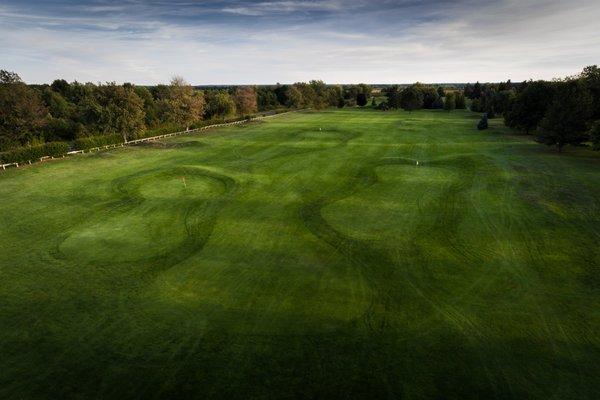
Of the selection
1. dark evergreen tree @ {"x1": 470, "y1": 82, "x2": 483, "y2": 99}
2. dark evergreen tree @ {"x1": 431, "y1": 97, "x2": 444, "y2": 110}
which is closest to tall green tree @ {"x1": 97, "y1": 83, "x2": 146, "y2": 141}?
dark evergreen tree @ {"x1": 431, "y1": 97, "x2": 444, "y2": 110}

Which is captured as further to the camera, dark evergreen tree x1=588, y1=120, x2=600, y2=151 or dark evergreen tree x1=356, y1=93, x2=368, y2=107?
dark evergreen tree x1=356, y1=93, x2=368, y2=107

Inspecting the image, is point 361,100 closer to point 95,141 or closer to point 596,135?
point 596,135

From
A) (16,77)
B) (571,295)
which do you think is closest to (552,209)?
(571,295)

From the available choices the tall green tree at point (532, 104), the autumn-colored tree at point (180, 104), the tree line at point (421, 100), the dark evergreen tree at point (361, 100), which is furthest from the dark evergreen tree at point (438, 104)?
the autumn-colored tree at point (180, 104)

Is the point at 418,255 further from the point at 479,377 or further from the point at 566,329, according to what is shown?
the point at 479,377

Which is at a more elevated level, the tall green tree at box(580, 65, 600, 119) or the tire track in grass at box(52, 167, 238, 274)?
the tall green tree at box(580, 65, 600, 119)

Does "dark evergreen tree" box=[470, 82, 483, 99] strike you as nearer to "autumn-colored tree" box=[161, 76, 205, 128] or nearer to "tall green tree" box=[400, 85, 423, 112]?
"tall green tree" box=[400, 85, 423, 112]

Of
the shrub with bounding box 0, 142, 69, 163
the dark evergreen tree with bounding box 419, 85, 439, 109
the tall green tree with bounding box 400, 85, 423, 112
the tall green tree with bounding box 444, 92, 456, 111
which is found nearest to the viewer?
the shrub with bounding box 0, 142, 69, 163
